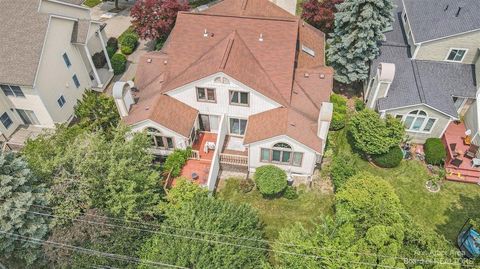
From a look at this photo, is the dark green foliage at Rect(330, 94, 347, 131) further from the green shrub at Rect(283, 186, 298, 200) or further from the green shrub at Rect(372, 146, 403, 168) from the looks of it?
the green shrub at Rect(283, 186, 298, 200)

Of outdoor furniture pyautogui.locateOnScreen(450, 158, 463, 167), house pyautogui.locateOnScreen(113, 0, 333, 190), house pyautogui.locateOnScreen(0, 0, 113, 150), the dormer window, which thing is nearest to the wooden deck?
outdoor furniture pyautogui.locateOnScreen(450, 158, 463, 167)

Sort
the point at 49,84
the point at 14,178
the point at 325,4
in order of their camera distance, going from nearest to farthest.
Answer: the point at 14,178 → the point at 49,84 → the point at 325,4

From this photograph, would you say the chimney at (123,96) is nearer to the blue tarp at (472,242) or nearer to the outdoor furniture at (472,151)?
the blue tarp at (472,242)

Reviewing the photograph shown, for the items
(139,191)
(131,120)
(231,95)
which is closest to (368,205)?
(231,95)

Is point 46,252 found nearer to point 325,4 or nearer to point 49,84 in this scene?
point 49,84

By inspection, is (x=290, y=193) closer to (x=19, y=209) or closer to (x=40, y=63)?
(x=19, y=209)

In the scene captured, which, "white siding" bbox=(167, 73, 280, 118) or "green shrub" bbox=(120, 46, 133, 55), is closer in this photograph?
"white siding" bbox=(167, 73, 280, 118)

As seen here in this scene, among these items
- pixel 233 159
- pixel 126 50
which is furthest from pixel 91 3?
pixel 233 159
